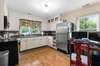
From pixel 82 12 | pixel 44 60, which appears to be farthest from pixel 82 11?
pixel 44 60

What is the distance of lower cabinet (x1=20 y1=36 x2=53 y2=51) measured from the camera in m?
4.25

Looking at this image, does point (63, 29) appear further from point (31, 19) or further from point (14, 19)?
point (14, 19)

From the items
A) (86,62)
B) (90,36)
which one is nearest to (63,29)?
(90,36)

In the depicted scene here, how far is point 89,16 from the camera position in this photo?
3.73 meters

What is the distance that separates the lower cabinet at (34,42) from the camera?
13.9 feet

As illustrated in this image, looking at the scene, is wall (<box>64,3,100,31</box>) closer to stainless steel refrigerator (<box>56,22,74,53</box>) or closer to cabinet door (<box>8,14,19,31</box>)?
stainless steel refrigerator (<box>56,22,74,53</box>)

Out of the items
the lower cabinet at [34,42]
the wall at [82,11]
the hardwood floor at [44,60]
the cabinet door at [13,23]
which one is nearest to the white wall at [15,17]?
the cabinet door at [13,23]

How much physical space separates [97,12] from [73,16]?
4.08ft

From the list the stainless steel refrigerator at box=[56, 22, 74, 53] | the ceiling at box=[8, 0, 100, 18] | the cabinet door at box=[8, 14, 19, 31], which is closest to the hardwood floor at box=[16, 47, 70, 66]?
the stainless steel refrigerator at box=[56, 22, 74, 53]

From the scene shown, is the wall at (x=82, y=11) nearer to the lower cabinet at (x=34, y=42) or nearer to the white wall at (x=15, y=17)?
the lower cabinet at (x=34, y=42)

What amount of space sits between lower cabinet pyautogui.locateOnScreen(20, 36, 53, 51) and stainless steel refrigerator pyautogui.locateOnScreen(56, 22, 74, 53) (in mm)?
1184

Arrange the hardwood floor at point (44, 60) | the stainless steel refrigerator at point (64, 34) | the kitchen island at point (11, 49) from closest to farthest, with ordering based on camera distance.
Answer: the kitchen island at point (11, 49)
the hardwood floor at point (44, 60)
the stainless steel refrigerator at point (64, 34)

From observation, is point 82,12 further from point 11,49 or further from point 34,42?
point 11,49

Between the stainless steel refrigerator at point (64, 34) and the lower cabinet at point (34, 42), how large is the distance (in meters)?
1.18
